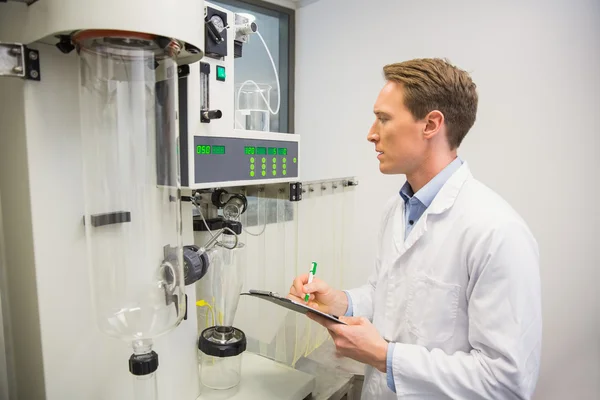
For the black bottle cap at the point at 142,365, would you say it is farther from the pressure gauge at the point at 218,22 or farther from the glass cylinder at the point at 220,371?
the pressure gauge at the point at 218,22

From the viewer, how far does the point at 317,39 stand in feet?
7.75

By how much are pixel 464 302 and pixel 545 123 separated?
1118mm

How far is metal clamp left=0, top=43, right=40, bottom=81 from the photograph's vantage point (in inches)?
27.8

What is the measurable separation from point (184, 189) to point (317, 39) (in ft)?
5.55

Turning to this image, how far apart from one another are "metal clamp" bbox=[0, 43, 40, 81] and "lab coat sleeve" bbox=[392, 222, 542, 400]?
1.00 meters

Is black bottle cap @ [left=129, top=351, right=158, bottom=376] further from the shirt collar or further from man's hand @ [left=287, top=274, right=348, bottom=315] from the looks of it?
the shirt collar

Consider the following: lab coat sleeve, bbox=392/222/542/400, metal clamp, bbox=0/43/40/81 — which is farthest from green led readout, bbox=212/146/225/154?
lab coat sleeve, bbox=392/222/542/400

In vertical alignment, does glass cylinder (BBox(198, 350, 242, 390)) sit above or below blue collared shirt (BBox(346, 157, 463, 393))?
below

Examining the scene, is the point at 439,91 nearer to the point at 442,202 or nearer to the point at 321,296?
the point at 442,202

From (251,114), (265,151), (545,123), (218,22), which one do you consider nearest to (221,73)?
(218,22)

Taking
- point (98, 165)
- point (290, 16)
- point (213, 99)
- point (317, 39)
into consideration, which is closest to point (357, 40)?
point (317, 39)

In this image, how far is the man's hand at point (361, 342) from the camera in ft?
3.19

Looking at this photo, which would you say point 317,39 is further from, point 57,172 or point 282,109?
point 57,172

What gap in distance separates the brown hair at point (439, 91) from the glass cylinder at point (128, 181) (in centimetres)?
61
